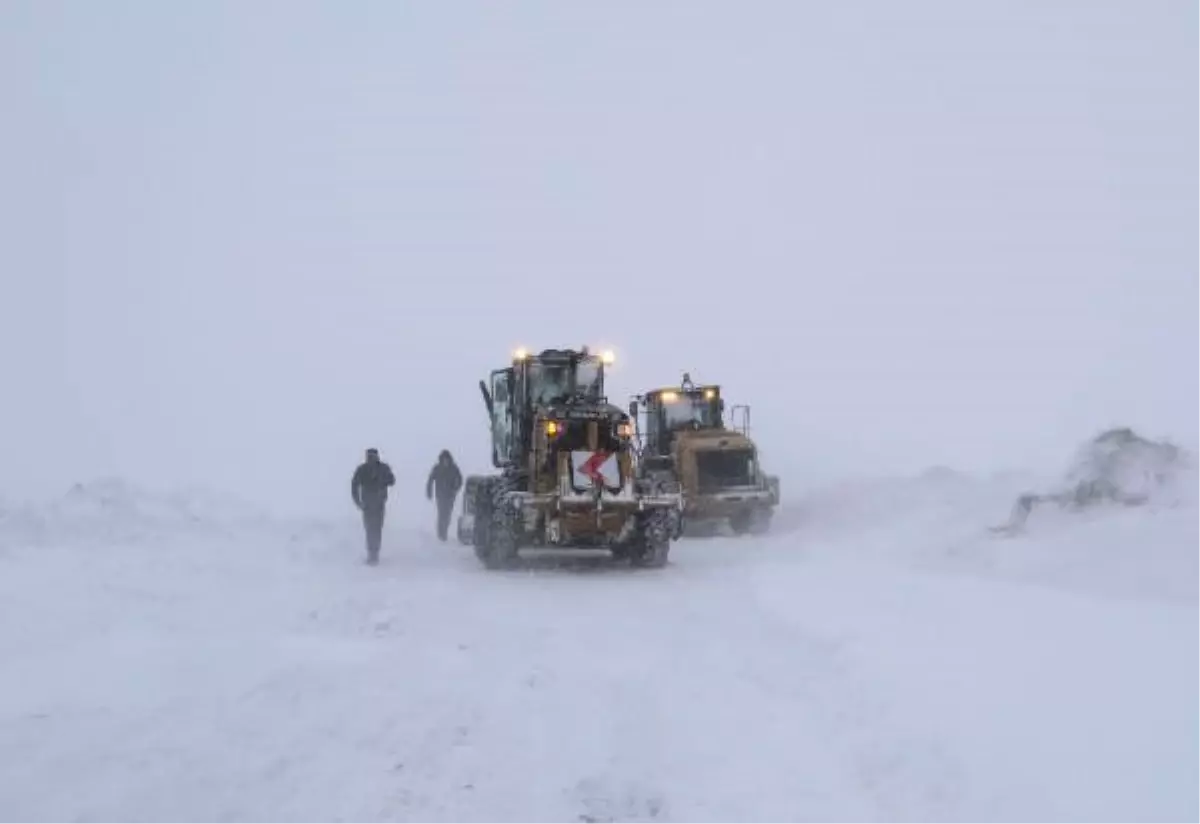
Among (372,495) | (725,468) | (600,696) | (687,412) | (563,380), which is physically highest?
(687,412)

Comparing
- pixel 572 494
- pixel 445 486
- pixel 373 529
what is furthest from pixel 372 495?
pixel 445 486

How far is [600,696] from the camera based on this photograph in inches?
289

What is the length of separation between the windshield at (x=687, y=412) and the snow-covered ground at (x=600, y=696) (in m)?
12.7

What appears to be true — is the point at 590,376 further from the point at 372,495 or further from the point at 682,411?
the point at 682,411

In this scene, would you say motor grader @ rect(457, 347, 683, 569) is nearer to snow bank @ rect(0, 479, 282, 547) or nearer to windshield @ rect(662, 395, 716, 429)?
snow bank @ rect(0, 479, 282, 547)

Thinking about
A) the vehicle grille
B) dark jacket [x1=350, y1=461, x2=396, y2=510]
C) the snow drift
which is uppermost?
the vehicle grille

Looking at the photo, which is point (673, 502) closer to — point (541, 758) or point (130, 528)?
point (130, 528)

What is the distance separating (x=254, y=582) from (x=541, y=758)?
295 inches

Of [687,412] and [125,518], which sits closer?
[125,518]

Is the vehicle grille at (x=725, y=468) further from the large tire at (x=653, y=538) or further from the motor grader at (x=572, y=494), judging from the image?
the large tire at (x=653, y=538)

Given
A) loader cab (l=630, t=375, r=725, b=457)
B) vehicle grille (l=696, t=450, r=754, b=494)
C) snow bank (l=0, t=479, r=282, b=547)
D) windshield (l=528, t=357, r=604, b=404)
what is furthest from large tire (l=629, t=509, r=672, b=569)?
loader cab (l=630, t=375, r=725, b=457)

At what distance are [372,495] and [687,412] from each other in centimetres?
1028

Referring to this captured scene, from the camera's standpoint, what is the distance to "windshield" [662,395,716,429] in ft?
84.2

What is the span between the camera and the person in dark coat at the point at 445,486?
21359 millimetres
